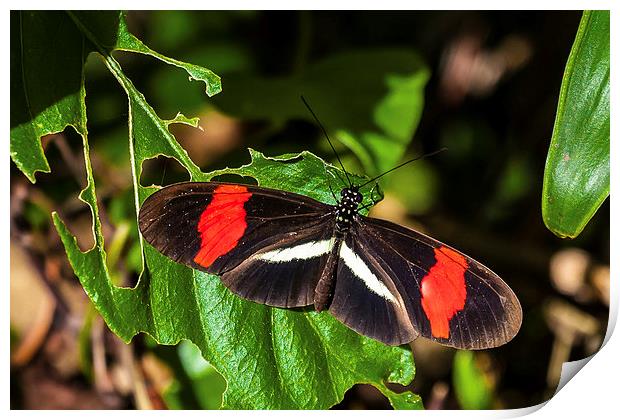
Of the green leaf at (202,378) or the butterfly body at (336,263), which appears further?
the green leaf at (202,378)

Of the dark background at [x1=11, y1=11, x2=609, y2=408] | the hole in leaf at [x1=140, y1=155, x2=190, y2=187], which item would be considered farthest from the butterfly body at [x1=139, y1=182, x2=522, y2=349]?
the dark background at [x1=11, y1=11, x2=609, y2=408]

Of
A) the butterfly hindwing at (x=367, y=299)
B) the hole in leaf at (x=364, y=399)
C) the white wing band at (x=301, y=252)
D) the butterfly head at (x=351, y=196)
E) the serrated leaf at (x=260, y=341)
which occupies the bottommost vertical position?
the hole in leaf at (x=364, y=399)

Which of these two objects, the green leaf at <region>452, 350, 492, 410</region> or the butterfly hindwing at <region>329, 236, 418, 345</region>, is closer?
the butterfly hindwing at <region>329, 236, 418, 345</region>

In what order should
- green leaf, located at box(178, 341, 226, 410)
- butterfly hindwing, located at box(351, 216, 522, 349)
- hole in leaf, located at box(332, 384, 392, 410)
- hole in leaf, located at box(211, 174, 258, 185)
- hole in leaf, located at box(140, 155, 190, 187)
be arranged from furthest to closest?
hole in leaf, located at box(332, 384, 392, 410) → green leaf, located at box(178, 341, 226, 410) → hole in leaf, located at box(140, 155, 190, 187) → hole in leaf, located at box(211, 174, 258, 185) → butterfly hindwing, located at box(351, 216, 522, 349)

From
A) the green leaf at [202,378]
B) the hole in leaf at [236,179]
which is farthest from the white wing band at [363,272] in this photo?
the green leaf at [202,378]

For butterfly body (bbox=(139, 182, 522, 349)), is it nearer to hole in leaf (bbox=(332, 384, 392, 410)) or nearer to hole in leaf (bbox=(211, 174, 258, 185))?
hole in leaf (bbox=(211, 174, 258, 185))

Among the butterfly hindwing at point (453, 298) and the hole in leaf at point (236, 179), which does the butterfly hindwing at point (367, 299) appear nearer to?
the butterfly hindwing at point (453, 298)

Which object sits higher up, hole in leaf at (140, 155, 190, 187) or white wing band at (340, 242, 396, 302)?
white wing band at (340, 242, 396, 302)

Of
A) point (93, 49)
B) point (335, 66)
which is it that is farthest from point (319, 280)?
point (335, 66)
